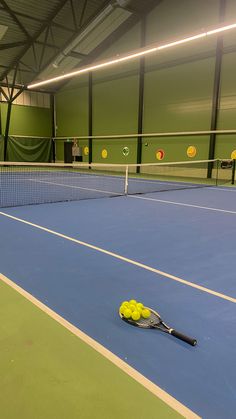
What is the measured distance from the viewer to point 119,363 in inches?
79.5

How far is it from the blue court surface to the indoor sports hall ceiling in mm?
13397

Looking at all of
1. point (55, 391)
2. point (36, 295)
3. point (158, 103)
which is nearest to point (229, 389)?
point (55, 391)

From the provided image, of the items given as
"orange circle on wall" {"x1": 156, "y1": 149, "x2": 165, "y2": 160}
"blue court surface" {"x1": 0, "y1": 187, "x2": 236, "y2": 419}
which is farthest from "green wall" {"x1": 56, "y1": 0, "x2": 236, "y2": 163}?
"blue court surface" {"x1": 0, "y1": 187, "x2": 236, "y2": 419}

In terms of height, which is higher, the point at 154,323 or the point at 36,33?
the point at 36,33

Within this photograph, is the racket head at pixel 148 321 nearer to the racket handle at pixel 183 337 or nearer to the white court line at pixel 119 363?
the racket handle at pixel 183 337

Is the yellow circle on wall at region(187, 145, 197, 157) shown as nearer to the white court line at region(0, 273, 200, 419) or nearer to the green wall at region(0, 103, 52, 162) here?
the green wall at region(0, 103, 52, 162)

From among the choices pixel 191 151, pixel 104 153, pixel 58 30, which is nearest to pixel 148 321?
pixel 191 151

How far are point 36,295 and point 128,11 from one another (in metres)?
18.1

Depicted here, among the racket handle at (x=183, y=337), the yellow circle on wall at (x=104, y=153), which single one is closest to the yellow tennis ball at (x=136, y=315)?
the racket handle at (x=183, y=337)

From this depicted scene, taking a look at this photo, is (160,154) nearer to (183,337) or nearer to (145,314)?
(145,314)

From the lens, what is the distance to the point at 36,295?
292cm

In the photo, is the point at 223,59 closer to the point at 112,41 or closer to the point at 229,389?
the point at 112,41

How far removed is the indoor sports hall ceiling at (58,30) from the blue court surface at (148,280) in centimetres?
1340

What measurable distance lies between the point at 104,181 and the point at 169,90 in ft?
23.1
